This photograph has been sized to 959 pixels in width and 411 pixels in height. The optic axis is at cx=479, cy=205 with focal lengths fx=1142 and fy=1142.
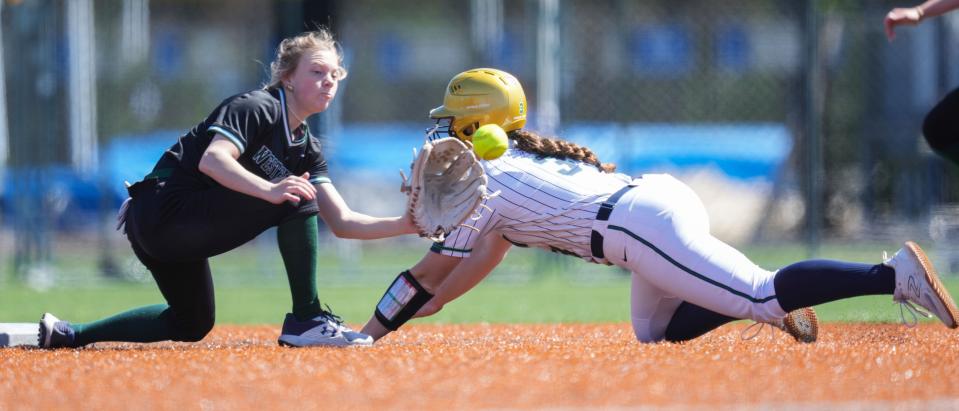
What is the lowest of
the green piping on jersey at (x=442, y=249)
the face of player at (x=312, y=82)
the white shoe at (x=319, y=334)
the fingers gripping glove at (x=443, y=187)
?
the white shoe at (x=319, y=334)

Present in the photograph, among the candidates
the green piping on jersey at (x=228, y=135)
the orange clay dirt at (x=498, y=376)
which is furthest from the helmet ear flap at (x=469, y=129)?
the green piping on jersey at (x=228, y=135)

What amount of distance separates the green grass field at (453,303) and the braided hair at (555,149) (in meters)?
1.87

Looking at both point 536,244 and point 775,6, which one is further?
point 775,6

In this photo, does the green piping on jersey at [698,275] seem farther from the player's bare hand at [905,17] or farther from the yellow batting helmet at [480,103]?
the player's bare hand at [905,17]

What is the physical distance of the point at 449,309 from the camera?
302 inches

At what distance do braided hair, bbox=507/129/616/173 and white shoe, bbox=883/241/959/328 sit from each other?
1092 millimetres

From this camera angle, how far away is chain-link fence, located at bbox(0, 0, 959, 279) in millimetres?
10453

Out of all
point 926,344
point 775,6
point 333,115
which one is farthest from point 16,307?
point 775,6

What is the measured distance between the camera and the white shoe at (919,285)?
3.86 m

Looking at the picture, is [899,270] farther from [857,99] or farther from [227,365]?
[857,99]

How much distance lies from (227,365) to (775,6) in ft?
29.0

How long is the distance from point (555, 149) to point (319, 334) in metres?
1.12

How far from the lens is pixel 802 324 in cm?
429

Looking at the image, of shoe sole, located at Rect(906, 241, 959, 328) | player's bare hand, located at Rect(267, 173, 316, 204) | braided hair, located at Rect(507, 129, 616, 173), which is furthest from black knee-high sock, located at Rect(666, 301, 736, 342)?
player's bare hand, located at Rect(267, 173, 316, 204)
